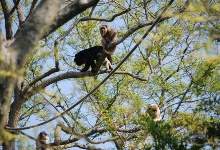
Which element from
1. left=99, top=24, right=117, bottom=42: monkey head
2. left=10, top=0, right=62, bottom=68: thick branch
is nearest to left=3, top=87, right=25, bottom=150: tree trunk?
left=99, top=24, right=117, bottom=42: monkey head

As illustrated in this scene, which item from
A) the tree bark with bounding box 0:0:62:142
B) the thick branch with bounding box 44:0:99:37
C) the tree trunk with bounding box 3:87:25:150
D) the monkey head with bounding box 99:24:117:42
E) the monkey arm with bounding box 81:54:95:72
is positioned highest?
the monkey head with bounding box 99:24:117:42

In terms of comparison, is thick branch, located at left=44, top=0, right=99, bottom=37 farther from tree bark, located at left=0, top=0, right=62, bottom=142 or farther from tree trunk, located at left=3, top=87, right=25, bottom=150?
tree trunk, located at left=3, top=87, right=25, bottom=150

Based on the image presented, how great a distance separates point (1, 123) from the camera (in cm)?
350

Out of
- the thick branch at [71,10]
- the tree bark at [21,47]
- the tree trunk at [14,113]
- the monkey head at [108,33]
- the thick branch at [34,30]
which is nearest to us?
the tree bark at [21,47]

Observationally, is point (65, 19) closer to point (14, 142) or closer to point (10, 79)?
point (10, 79)

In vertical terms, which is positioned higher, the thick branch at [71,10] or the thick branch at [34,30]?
the thick branch at [71,10]

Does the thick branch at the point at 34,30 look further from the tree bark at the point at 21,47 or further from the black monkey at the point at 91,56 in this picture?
the black monkey at the point at 91,56

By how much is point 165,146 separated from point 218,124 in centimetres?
74

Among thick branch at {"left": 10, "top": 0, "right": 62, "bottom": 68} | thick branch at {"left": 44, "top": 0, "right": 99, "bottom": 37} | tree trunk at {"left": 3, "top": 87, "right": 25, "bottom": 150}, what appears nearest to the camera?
thick branch at {"left": 10, "top": 0, "right": 62, "bottom": 68}

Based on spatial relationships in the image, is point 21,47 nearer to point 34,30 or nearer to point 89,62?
point 34,30

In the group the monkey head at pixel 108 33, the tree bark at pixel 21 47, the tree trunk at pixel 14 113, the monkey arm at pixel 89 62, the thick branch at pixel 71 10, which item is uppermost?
the monkey head at pixel 108 33

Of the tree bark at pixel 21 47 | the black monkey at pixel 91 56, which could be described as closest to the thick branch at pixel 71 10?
the tree bark at pixel 21 47

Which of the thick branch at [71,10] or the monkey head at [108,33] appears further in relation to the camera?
the monkey head at [108,33]

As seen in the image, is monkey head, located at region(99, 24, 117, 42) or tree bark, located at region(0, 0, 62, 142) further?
monkey head, located at region(99, 24, 117, 42)
